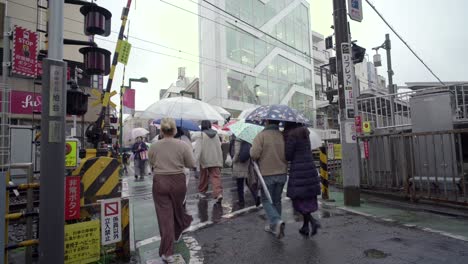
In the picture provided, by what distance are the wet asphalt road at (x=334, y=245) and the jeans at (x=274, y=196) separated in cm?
36

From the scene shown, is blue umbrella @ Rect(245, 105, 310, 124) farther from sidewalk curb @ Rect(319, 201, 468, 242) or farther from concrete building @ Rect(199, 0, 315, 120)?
concrete building @ Rect(199, 0, 315, 120)

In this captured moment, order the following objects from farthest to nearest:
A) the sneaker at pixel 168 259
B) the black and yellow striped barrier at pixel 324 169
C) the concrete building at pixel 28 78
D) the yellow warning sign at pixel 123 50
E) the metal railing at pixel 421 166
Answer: the concrete building at pixel 28 78, the yellow warning sign at pixel 123 50, the black and yellow striped barrier at pixel 324 169, the metal railing at pixel 421 166, the sneaker at pixel 168 259

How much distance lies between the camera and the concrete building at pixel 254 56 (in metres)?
29.5

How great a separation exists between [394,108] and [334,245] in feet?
24.7

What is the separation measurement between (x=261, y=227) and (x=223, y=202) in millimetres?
2584

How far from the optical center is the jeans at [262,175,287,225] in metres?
5.15

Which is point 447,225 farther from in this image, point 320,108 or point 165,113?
point 320,108

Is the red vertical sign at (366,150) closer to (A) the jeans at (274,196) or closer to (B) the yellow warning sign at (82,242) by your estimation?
(A) the jeans at (274,196)

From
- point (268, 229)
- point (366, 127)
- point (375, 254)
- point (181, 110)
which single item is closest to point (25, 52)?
point (181, 110)

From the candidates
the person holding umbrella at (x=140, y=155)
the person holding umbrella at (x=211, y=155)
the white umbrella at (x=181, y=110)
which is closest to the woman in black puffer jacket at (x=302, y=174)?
the person holding umbrella at (x=211, y=155)

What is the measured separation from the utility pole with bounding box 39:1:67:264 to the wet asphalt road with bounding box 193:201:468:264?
190cm

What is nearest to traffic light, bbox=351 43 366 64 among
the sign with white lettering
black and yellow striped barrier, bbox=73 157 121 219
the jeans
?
the jeans

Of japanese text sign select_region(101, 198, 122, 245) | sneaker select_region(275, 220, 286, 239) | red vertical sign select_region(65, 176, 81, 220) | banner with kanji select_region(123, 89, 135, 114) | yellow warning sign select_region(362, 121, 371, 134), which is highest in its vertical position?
banner with kanji select_region(123, 89, 135, 114)

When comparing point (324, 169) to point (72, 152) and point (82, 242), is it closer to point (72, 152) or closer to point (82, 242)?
point (82, 242)
